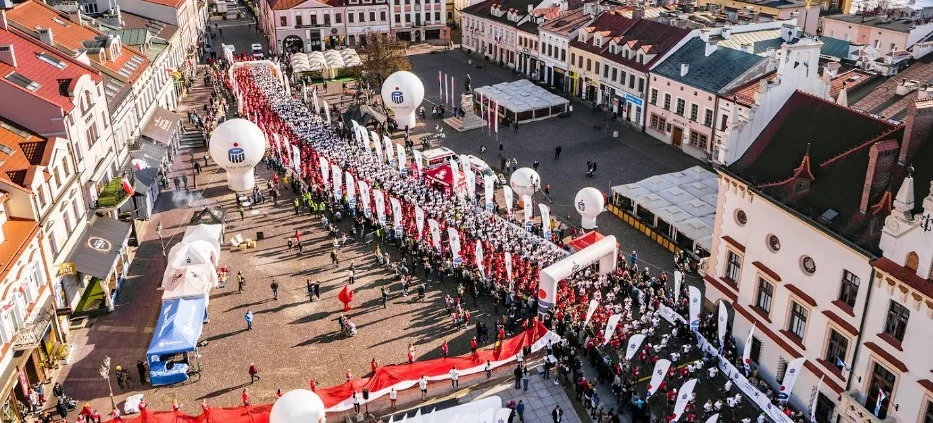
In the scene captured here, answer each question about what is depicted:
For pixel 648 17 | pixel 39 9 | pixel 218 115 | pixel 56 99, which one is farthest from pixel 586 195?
pixel 39 9

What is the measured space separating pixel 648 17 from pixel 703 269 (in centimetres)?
4510

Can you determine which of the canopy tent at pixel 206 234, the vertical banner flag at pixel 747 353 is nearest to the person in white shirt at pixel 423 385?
the vertical banner flag at pixel 747 353

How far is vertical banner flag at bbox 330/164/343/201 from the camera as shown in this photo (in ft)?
177

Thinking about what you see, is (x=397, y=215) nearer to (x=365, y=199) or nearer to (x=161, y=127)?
(x=365, y=199)

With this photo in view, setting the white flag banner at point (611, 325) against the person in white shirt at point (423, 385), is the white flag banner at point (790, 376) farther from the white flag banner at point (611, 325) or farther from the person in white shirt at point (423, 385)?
the person in white shirt at point (423, 385)

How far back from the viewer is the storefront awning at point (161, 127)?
61094 mm

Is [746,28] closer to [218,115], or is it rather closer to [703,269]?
[703,269]

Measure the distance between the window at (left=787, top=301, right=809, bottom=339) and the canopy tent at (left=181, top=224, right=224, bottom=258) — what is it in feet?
106

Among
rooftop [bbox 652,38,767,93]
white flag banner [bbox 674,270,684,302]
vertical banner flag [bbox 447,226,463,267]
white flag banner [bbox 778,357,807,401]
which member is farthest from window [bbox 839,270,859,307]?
rooftop [bbox 652,38,767,93]

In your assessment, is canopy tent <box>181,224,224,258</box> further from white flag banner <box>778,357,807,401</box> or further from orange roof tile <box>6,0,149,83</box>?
white flag banner <box>778,357,807,401</box>

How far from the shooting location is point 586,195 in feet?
160

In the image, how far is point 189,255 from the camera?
42.3m

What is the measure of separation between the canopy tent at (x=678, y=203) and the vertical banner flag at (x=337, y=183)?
64.8 feet

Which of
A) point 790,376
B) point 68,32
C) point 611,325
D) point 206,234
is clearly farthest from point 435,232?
point 68,32
